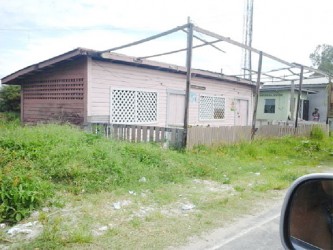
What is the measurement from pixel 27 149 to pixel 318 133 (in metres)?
13.4

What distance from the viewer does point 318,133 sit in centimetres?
1439

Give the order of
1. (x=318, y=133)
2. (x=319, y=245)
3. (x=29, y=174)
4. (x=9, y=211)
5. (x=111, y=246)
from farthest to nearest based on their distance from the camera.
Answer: (x=318, y=133) < (x=29, y=174) < (x=9, y=211) < (x=111, y=246) < (x=319, y=245)

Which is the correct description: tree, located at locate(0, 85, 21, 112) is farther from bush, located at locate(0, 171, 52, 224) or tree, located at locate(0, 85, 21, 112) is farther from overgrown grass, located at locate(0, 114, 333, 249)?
bush, located at locate(0, 171, 52, 224)

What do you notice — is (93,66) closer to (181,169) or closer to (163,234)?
(181,169)

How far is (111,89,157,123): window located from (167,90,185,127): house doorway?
2.91 ft

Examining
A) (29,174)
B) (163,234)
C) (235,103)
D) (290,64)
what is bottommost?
(163,234)

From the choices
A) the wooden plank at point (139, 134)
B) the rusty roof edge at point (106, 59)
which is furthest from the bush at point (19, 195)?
the rusty roof edge at point (106, 59)

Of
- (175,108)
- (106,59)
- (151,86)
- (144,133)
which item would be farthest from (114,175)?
(175,108)

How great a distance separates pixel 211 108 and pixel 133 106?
5.29 metres

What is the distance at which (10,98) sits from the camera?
64.0 ft

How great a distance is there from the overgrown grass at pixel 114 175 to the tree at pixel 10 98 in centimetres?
1392

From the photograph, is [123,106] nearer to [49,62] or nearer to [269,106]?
[49,62]

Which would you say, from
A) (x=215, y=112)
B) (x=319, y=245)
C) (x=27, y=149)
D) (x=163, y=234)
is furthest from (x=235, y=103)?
(x=319, y=245)

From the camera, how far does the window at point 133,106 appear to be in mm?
11086
